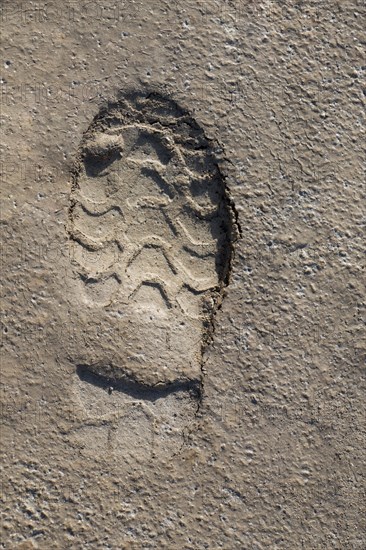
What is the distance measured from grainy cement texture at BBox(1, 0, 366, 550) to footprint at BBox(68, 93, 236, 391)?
0.04 m

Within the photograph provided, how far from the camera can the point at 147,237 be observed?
1885mm

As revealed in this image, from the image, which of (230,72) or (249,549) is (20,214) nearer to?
(230,72)

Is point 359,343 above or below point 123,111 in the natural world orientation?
below

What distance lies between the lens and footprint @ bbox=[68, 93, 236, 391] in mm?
1857

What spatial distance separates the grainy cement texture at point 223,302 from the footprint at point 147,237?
4cm

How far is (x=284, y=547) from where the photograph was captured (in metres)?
1.88

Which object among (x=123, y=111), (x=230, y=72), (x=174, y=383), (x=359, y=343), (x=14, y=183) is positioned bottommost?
(x=174, y=383)

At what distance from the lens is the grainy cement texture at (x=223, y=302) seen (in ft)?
6.07

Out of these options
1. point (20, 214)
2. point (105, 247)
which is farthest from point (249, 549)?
point (20, 214)

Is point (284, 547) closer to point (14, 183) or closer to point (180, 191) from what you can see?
point (180, 191)

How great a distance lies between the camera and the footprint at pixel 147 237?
186 centimetres

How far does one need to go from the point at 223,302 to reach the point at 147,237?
0.98ft

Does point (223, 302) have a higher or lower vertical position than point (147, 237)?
lower

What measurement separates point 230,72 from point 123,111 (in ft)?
1.10
